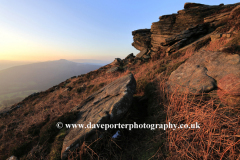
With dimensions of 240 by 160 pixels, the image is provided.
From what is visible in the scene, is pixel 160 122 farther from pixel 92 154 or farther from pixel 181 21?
pixel 181 21

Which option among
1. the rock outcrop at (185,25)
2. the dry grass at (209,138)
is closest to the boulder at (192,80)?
the dry grass at (209,138)

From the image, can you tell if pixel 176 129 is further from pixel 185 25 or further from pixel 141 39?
pixel 141 39

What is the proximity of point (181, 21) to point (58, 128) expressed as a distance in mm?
22225

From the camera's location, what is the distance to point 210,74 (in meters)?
4.09

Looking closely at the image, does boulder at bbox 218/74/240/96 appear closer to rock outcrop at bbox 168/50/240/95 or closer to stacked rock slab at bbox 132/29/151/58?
rock outcrop at bbox 168/50/240/95

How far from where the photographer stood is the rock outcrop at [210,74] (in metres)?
3.43

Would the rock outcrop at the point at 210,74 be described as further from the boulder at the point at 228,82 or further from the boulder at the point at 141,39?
the boulder at the point at 141,39

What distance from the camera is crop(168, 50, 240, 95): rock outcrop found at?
135 inches

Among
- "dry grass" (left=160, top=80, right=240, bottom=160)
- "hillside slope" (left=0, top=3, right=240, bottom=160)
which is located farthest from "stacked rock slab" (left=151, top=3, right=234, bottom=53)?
"dry grass" (left=160, top=80, right=240, bottom=160)

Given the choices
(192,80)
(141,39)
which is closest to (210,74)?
(192,80)
